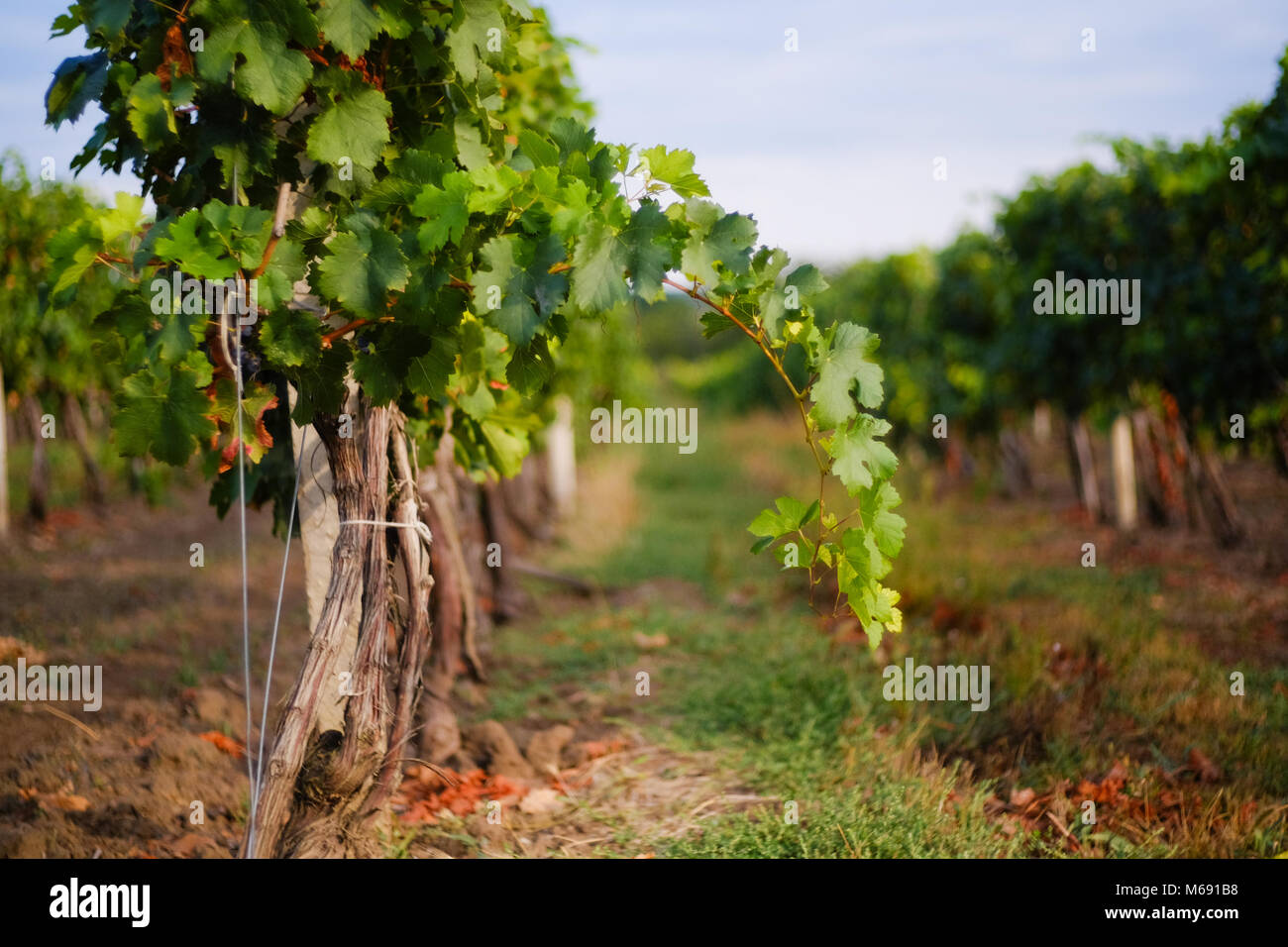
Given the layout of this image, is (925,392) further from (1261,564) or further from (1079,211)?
(1261,564)

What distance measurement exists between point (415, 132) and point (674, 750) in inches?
106

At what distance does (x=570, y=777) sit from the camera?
A: 3.70 meters

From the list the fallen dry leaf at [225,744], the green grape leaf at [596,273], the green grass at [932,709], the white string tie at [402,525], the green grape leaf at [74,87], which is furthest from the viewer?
the fallen dry leaf at [225,744]

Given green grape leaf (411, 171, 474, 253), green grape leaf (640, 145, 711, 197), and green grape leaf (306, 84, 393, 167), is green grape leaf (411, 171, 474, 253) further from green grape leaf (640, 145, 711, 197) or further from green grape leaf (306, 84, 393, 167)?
green grape leaf (640, 145, 711, 197)

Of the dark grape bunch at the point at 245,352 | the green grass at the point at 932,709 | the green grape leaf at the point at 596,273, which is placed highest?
the green grape leaf at the point at 596,273

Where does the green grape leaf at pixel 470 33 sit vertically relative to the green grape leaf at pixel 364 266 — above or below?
above

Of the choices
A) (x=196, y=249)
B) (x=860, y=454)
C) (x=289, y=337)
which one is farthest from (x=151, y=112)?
(x=860, y=454)

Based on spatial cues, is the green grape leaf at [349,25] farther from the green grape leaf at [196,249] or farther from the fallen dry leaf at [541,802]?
the fallen dry leaf at [541,802]

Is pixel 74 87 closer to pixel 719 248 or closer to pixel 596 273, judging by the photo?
pixel 596 273

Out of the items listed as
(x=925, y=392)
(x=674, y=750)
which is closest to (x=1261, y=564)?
(x=674, y=750)

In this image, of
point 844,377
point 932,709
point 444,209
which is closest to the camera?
point 444,209

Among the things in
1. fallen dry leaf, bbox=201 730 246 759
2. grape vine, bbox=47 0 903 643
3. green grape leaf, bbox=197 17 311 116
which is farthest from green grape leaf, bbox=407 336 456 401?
fallen dry leaf, bbox=201 730 246 759

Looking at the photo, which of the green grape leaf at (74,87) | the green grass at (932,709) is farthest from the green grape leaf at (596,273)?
the green grass at (932,709)

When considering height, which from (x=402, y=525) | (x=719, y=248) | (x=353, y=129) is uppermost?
(x=353, y=129)
